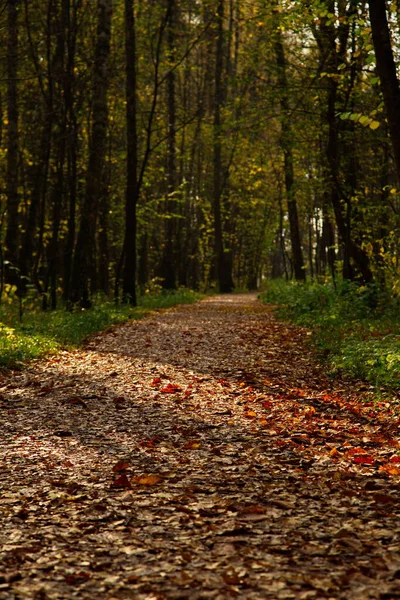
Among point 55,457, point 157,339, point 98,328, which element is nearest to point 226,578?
point 55,457

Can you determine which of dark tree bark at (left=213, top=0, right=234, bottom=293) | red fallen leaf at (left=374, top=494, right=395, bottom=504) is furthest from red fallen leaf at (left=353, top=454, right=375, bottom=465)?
dark tree bark at (left=213, top=0, right=234, bottom=293)

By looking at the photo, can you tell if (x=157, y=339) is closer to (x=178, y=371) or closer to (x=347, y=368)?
(x=178, y=371)

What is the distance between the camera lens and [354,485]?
4020mm

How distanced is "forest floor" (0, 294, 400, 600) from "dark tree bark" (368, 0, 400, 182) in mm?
3122

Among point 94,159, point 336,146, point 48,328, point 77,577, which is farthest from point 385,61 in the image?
point 94,159

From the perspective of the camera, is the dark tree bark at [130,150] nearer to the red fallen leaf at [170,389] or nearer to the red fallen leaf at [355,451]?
the red fallen leaf at [170,389]

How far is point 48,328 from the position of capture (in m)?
11.8

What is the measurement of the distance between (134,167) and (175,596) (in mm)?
16994

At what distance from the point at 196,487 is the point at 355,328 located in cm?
720

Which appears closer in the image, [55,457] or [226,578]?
[226,578]

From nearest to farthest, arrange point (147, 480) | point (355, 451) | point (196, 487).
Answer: point (196, 487), point (147, 480), point (355, 451)

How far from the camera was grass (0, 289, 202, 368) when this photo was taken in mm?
9148

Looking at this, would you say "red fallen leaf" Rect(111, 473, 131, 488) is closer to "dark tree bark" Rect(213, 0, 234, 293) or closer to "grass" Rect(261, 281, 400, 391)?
"grass" Rect(261, 281, 400, 391)

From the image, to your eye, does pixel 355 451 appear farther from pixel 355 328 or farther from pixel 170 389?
pixel 355 328
